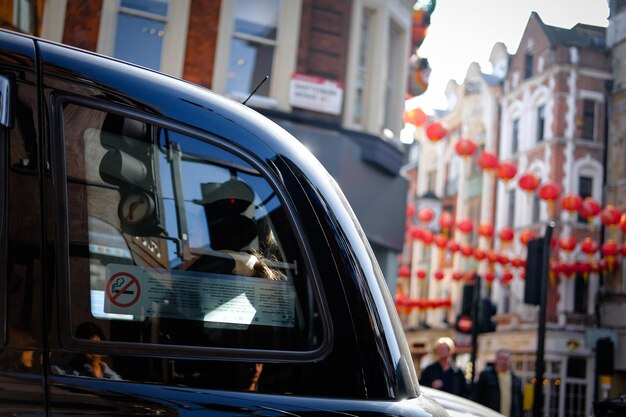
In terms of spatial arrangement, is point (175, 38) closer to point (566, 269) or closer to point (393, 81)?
point (393, 81)

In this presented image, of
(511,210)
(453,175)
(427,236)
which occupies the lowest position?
(427,236)

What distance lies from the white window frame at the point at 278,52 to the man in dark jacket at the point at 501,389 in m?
5.56

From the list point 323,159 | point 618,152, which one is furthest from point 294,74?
point 618,152

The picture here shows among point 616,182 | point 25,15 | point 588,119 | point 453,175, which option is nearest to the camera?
point 25,15

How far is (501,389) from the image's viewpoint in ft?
34.4

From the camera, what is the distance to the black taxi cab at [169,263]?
1.78 metres

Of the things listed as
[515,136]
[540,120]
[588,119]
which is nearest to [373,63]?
[588,119]

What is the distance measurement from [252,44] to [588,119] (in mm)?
23583

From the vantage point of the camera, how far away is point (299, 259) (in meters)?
2.03

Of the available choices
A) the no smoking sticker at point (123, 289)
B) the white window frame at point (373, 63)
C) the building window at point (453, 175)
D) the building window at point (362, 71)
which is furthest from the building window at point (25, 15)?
the building window at point (453, 175)

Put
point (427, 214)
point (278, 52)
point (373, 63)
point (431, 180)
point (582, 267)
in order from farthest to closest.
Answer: point (431, 180)
point (582, 267)
point (427, 214)
point (373, 63)
point (278, 52)

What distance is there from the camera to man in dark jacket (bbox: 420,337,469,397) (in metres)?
9.18

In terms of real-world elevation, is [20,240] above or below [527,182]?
below

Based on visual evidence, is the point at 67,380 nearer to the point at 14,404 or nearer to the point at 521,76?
the point at 14,404
